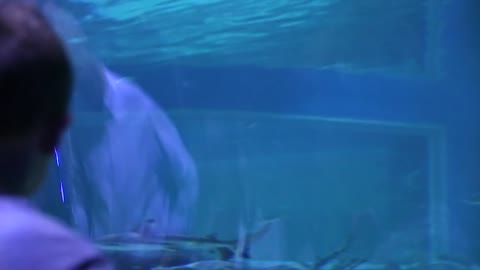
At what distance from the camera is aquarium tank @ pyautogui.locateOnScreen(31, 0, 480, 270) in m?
4.44

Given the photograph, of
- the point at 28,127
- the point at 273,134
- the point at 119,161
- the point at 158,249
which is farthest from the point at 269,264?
the point at 28,127

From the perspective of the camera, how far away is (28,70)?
76cm

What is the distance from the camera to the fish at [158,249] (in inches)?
167

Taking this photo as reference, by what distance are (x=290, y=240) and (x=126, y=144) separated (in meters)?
1.22

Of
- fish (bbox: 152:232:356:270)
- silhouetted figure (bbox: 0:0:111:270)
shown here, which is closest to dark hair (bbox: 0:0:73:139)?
silhouetted figure (bbox: 0:0:111:270)

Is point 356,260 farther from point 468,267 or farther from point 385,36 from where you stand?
point 385,36

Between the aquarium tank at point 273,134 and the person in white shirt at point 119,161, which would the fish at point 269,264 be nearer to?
the aquarium tank at point 273,134

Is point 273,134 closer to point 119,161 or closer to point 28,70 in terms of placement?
point 119,161

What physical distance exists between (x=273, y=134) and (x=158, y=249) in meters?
1.21

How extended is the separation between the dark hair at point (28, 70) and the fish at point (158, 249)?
351 centimetres

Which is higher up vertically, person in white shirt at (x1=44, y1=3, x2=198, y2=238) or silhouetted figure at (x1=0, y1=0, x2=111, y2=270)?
person in white shirt at (x1=44, y1=3, x2=198, y2=238)

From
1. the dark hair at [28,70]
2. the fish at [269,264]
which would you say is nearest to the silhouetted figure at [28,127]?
the dark hair at [28,70]

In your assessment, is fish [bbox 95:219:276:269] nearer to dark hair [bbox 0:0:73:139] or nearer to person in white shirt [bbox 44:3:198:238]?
person in white shirt [bbox 44:3:198:238]

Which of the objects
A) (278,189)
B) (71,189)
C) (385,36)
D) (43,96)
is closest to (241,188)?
(278,189)
